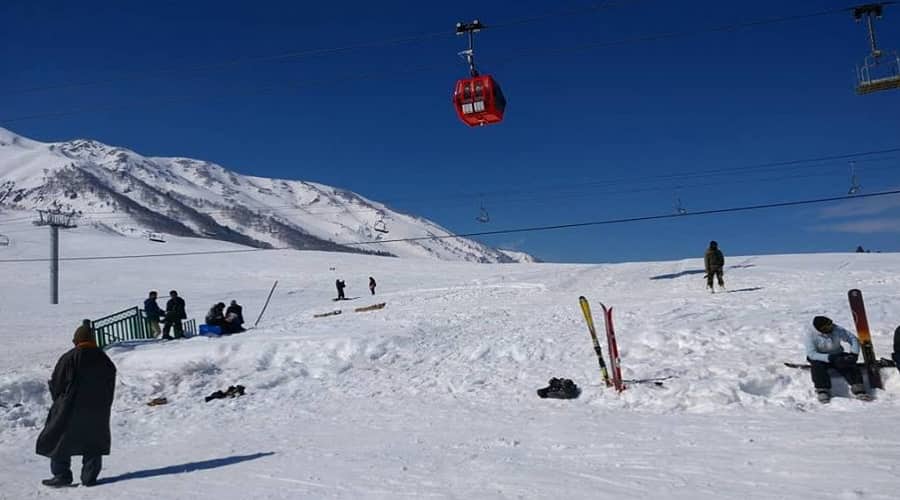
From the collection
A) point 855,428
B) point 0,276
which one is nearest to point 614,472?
point 855,428

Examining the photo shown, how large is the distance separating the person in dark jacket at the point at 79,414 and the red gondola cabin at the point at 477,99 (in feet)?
30.5

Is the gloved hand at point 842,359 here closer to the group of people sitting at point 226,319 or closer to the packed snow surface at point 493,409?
the packed snow surface at point 493,409

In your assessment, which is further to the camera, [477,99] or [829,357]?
[477,99]

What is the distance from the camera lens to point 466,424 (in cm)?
929

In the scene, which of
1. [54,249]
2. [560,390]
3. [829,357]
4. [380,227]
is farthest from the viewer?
[54,249]

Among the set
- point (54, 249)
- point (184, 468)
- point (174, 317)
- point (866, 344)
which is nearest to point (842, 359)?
point (866, 344)

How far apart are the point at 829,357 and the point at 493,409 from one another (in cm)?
459

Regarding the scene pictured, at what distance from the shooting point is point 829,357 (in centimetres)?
903

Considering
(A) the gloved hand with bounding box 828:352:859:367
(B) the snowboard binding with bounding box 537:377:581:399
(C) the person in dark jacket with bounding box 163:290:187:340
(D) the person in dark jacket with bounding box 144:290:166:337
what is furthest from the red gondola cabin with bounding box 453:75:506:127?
(D) the person in dark jacket with bounding box 144:290:166:337

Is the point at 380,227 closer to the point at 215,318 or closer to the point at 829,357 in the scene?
the point at 215,318

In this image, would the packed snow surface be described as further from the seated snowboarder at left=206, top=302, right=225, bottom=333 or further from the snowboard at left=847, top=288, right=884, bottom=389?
the seated snowboarder at left=206, top=302, right=225, bottom=333

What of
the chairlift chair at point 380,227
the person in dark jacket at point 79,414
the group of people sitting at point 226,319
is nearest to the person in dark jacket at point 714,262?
the group of people sitting at point 226,319

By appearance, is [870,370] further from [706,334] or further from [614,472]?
[614,472]

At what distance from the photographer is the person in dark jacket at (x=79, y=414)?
6785 mm
